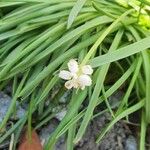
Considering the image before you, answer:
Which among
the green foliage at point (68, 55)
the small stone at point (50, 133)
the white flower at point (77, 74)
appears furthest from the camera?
the small stone at point (50, 133)

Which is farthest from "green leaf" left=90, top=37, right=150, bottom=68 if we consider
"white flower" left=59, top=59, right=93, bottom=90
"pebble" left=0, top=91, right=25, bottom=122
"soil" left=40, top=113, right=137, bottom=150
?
"pebble" left=0, top=91, right=25, bottom=122

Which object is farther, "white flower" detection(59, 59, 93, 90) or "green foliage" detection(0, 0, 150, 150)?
"green foliage" detection(0, 0, 150, 150)

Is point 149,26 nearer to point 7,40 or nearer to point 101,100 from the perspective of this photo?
point 101,100

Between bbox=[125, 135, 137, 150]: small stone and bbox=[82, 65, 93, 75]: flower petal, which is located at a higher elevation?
bbox=[82, 65, 93, 75]: flower petal

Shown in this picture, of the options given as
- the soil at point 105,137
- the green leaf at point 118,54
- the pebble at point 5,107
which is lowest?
the soil at point 105,137

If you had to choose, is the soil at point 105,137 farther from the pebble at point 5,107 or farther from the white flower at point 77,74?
the white flower at point 77,74

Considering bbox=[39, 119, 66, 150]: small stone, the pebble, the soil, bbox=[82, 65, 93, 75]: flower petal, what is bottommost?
the soil

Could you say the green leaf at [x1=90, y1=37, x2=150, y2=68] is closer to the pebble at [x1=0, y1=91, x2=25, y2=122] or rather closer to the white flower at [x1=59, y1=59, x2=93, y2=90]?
the white flower at [x1=59, y1=59, x2=93, y2=90]

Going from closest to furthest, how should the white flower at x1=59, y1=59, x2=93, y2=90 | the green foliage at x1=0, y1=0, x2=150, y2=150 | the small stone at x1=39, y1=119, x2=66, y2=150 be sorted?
the white flower at x1=59, y1=59, x2=93, y2=90
the green foliage at x1=0, y1=0, x2=150, y2=150
the small stone at x1=39, y1=119, x2=66, y2=150

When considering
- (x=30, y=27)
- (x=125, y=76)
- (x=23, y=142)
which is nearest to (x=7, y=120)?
(x=23, y=142)

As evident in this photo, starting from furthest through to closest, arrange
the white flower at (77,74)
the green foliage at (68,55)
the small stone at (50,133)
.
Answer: the small stone at (50,133) → the green foliage at (68,55) → the white flower at (77,74)

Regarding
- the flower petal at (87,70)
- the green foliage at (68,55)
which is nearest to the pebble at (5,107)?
the green foliage at (68,55)

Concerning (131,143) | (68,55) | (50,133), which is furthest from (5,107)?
(131,143)
